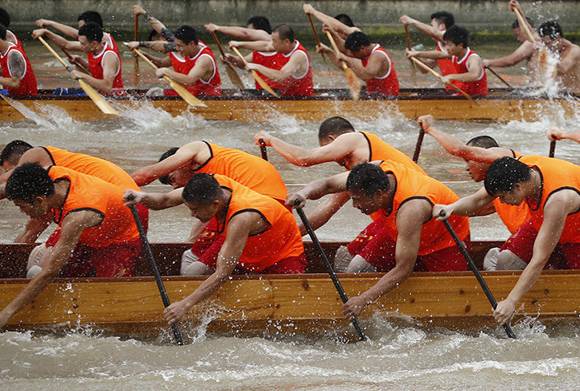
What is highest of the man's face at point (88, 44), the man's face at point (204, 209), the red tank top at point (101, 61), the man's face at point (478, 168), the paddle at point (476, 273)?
the man's face at point (204, 209)

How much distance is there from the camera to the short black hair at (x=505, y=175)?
22.1ft

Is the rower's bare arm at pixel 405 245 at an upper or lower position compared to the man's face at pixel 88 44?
upper

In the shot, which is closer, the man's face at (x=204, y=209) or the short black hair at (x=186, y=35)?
the man's face at (x=204, y=209)

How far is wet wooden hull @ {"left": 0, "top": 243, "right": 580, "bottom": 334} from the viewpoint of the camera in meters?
6.79

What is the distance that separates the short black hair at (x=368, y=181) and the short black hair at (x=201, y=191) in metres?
0.83

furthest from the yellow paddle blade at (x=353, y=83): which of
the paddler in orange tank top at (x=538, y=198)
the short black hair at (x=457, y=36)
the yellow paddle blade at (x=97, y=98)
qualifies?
the paddler in orange tank top at (x=538, y=198)

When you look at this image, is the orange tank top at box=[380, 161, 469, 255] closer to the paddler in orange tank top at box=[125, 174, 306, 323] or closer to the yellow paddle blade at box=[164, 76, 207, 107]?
the paddler in orange tank top at box=[125, 174, 306, 323]

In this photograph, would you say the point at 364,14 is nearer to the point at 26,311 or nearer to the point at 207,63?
the point at 207,63

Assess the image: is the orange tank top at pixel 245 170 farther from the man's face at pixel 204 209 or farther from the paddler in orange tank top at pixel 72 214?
the man's face at pixel 204 209

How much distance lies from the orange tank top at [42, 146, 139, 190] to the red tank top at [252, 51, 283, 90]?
6083 millimetres

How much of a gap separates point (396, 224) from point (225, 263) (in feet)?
3.58

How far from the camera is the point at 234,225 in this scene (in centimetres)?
671

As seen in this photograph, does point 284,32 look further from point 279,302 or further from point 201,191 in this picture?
point 201,191

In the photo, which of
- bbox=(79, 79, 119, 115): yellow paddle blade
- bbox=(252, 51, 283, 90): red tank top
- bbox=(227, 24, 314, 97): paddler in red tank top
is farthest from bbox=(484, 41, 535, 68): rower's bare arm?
bbox=(79, 79, 119, 115): yellow paddle blade
